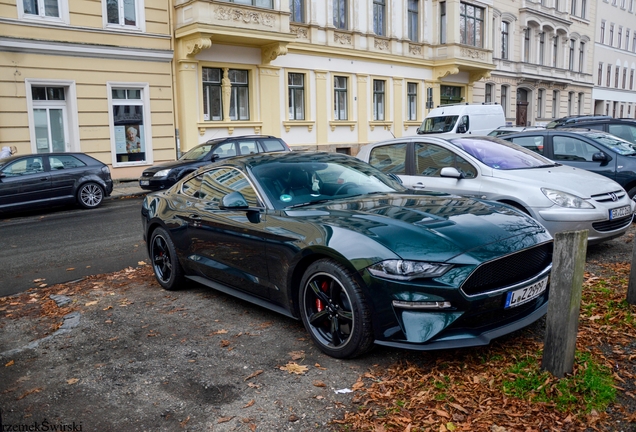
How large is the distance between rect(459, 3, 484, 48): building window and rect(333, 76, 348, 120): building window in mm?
9403

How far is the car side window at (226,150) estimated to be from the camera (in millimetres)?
17172

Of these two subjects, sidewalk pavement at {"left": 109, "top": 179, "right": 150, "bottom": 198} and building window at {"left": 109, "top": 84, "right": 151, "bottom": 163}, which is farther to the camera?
building window at {"left": 109, "top": 84, "right": 151, "bottom": 163}

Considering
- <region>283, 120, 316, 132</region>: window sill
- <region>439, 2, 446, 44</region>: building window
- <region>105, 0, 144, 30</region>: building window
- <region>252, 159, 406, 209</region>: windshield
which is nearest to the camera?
<region>252, 159, 406, 209</region>: windshield

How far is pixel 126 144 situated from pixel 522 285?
18844 millimetres

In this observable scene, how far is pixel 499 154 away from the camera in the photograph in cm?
827

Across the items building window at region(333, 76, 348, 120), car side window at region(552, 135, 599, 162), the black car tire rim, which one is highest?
building window at region(333, 76, 348, 120)

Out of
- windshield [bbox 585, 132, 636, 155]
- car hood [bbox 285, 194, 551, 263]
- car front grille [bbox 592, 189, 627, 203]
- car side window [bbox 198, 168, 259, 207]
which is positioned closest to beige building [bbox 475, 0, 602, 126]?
windshield [bbox 585, 132, 636, 155]

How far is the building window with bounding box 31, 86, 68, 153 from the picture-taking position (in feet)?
62.5

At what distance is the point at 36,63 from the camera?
18.5m

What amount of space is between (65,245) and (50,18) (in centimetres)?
1173

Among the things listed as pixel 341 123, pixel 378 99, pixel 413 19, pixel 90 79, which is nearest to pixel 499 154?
pixel 90 79

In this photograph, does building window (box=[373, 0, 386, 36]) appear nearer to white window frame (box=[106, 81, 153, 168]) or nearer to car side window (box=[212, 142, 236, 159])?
white window frame (box=[106, 81, 153, 168])

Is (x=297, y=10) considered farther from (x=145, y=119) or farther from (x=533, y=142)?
(x=533, y=142)

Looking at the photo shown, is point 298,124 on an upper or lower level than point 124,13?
lower
